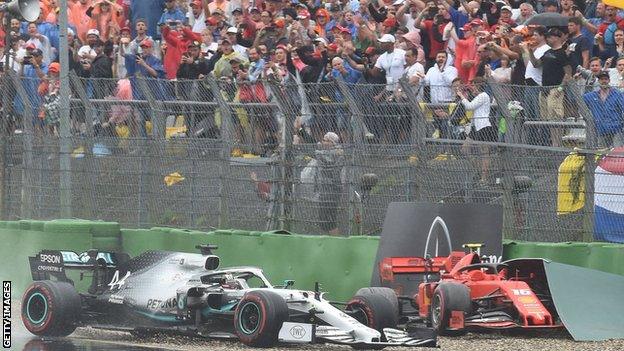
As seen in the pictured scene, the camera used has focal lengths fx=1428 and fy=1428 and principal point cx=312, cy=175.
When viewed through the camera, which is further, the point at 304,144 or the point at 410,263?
the point at 304,144

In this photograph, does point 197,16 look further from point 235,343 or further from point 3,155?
point 235,343

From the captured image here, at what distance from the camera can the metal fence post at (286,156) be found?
15.0 meters

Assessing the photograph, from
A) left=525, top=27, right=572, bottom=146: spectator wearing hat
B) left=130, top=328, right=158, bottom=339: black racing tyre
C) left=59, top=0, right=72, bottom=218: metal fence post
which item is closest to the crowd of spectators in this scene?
left=525, top=27, right=572, bottom=146: spectator wearing hat

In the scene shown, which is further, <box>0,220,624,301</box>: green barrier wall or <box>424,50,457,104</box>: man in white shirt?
<box>424,50,457,104</box>: man in white shirt

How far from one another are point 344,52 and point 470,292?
6.92 metres

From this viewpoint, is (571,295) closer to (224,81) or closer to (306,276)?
(306,276)

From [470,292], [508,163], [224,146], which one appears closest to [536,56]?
[508,163]

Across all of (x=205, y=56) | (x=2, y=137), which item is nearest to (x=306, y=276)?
(x=2, y=137)

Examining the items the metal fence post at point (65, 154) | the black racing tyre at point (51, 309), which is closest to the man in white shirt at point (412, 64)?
the metal fence post at point (65, 154)

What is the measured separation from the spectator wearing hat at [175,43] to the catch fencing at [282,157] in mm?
3944

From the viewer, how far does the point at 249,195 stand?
15375 mm

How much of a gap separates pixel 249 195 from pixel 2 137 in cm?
385

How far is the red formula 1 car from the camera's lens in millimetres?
12469

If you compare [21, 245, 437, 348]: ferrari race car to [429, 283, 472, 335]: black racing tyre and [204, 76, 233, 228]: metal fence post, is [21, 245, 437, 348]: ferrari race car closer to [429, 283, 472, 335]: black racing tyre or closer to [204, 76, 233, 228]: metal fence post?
[429, 283, 472, 335]: black racing tyre
